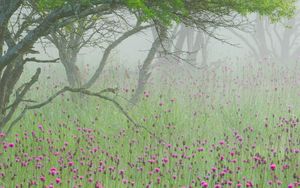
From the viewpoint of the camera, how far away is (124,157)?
7.27 meters

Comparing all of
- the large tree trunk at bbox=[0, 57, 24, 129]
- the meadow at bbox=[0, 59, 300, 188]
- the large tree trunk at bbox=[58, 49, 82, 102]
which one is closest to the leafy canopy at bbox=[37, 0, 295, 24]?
the large tree trunk at bbox=[0, 57, 24, 129]

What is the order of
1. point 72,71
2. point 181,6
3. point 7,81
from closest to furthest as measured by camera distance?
point 181,6
point 7,81
point 72,71

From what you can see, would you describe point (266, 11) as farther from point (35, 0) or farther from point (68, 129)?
point (68, 129)

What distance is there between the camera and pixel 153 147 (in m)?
7.78

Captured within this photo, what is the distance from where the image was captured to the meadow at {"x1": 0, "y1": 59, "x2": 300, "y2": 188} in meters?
5.86

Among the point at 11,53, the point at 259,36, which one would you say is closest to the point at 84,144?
the point at 11,53

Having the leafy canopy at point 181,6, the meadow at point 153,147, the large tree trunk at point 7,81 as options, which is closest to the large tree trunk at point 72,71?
the meadow at point 153,147

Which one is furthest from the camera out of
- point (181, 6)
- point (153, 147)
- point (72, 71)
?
point (72, 71)

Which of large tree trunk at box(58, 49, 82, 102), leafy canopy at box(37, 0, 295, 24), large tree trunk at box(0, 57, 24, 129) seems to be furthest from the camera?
large tree trunk at box(58, 49, 82, 102)

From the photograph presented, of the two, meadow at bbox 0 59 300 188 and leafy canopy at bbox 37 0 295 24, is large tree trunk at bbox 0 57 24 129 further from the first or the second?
leafy canopy at bbox 37 0 295 24

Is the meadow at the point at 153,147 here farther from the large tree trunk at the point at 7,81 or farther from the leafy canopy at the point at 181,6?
the leafy canopy at the point at 181,6

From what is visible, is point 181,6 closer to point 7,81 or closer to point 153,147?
point 7,81

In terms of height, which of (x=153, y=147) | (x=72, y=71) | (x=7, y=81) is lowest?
(x=153, y=147)

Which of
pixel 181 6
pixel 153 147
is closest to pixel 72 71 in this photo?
Result: pixel 153 147
